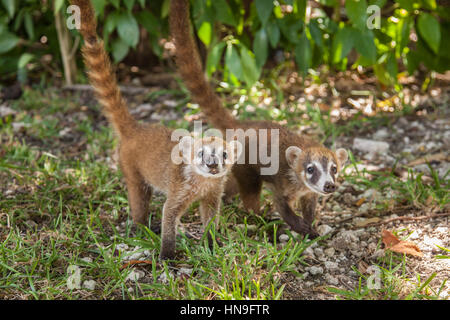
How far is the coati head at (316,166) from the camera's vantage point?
385 centimetres

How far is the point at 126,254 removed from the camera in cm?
344

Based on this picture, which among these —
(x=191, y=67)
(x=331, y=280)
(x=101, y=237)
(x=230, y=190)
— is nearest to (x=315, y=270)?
(x=331, y=280)

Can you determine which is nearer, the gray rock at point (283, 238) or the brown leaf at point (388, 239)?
the brown leaf at point (388, 239)

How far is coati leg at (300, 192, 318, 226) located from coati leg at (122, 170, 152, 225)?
1306 mm

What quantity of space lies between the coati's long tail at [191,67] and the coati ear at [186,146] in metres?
0.87

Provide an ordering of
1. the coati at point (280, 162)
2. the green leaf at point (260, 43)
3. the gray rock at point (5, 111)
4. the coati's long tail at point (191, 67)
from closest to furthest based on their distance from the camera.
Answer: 1. the coati at point (280, 162)
2. the coati's long tail at point (191, 67)
3. the green leaf at point (260, 43)
4. the gray rock at point (5, 111)

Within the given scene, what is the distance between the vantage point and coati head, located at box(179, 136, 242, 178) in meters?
3.58

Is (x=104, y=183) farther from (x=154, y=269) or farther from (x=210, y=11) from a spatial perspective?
(x=210, y=11)

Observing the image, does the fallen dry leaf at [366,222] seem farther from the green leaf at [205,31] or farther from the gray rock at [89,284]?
the green leaf at [205,31]

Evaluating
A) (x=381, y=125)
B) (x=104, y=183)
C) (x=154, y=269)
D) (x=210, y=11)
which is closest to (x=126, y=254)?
(x=154, y=269)

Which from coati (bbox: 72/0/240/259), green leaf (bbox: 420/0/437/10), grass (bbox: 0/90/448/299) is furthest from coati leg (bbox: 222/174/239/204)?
green leaf (bbox: 420/0/437/10)

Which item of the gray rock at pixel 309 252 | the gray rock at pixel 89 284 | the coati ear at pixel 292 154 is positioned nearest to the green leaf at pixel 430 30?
the coati ear at pixel 292 154

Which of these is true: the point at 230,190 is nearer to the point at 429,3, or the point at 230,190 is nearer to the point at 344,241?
the point at 344,241

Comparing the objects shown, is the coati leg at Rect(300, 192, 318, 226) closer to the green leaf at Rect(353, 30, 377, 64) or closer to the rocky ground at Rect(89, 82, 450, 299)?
the rocky ground at Rect(89, 82, 450, 299)
